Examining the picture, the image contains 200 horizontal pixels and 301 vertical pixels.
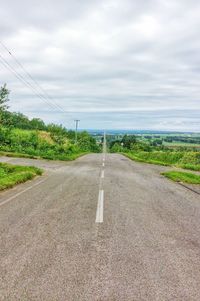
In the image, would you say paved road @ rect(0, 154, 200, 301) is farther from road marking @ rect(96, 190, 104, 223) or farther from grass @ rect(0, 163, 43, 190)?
grass @ rect(0, 163, 43, 190)

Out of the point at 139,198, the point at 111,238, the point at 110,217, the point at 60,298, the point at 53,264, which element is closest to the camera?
the point at 60,298

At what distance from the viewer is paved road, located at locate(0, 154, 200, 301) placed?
3965mm

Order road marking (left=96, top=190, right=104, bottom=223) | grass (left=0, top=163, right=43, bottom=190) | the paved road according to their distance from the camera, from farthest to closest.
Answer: grass (left=0, top=163, right=43, bottom=190) < road marking (left=96, top=190, right=104, bottom=223) < the paved road

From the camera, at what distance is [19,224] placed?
23.1ft

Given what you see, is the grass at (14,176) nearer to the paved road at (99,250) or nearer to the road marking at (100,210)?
the paved road at (99,250)

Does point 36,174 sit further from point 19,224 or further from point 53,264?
point 53,264

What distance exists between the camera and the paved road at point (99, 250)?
3.96 meters

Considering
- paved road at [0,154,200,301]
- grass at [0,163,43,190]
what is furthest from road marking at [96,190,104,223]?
grass at [0,163,43,190]

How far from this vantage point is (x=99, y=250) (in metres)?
5.36

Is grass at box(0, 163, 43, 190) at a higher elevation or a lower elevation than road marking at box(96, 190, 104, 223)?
lower

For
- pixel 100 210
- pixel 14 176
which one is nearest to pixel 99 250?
pixel 100 210

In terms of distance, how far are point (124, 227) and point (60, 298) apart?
127 inches

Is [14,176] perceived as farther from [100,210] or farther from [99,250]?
[99,250]

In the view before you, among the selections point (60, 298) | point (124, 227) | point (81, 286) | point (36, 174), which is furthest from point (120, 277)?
point (36, 174)
